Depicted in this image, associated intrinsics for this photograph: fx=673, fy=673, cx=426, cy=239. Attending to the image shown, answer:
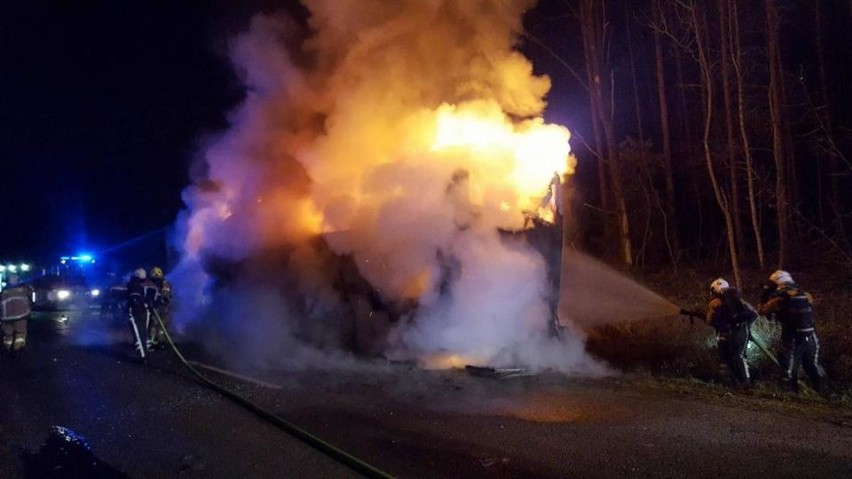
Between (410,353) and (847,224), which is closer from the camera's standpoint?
(410,353)

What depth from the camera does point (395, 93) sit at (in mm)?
12250

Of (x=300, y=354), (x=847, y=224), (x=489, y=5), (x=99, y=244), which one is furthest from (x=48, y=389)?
(x=99, y=244)

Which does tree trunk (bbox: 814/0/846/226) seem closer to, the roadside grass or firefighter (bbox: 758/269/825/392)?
the roadside grass

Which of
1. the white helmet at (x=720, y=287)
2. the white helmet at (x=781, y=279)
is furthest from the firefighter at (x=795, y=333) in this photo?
the white helmet at (x=720, y=287)

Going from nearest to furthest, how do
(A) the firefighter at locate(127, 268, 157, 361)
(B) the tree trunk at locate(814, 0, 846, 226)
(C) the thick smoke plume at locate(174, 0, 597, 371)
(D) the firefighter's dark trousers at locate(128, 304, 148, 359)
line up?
(C) the thick smoke plume at locate(174, 0, 597, 371) < (D) the firefighter's dark trousers at locate(128, 304, 148, 359) < (A) the firefighter at locate(127, 268, 157, 361) < (B) the tree trunk at locate(814, 0, 846, 226)

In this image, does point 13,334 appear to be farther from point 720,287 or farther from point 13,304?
point 720,287

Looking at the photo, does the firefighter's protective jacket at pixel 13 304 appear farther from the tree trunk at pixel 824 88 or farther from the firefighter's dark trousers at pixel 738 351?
the tree trunk at pixel 824 88

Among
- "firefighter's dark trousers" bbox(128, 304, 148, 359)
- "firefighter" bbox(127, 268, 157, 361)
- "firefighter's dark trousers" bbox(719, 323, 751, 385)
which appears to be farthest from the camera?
"firefighter" bbox(127, 268, 157, 361)

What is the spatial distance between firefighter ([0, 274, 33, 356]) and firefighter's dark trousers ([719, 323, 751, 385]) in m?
12.2

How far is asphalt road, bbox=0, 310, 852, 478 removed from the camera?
18.5ft

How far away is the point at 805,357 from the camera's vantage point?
803cm

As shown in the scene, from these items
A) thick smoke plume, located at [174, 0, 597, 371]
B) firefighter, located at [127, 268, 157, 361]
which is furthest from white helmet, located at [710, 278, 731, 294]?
firefighter, located at [127, 268, 157, 361]

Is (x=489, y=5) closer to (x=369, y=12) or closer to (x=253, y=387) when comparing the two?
(x=369, y=12)

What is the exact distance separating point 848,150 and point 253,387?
20.5 m
